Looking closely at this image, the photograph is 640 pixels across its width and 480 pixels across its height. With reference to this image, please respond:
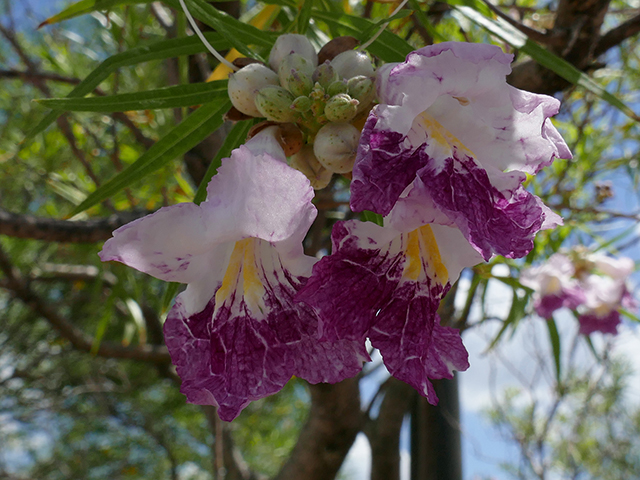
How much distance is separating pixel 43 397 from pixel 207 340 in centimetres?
277

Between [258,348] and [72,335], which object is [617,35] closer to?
[258,348]

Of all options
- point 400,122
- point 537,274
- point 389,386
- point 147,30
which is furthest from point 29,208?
point 400,122

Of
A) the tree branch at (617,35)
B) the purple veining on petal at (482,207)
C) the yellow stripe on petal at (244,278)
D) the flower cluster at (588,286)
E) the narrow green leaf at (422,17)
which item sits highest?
the tree branch at (617,35)

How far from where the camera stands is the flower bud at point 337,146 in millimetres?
371

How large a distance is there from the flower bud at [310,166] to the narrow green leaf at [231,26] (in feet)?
0.30

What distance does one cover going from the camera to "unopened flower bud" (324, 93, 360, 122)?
0.37 metres

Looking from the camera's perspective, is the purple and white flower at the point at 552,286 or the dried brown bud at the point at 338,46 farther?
the purple and white flower at the point at 552,286

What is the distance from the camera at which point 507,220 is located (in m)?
0.34

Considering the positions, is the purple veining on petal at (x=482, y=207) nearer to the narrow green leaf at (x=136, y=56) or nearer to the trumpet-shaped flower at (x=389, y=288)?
the trumpet-shaped flower at (x=389, y=288)

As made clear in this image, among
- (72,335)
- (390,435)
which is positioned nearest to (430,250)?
(390,435)

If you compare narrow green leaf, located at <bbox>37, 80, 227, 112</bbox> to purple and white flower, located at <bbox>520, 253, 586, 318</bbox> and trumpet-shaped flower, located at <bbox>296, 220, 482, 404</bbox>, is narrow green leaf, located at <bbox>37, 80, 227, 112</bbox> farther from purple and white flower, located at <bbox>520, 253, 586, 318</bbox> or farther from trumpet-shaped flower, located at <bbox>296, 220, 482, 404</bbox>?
purple and white flower, located at <bbox>520, 253, 586, 318</bbox>

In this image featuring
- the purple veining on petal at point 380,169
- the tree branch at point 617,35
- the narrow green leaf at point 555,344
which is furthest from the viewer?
the narrow green leaf at point 555,344

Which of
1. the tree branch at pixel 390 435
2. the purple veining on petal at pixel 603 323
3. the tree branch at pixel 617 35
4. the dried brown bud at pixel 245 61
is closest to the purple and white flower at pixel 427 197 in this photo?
the dried brown bud at pixel 245 61

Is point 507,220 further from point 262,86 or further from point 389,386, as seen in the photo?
point 389,386
